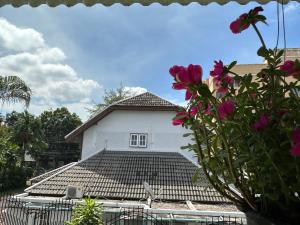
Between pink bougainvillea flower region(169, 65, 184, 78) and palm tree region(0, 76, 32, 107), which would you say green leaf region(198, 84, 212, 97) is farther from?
palm tree region(0, 76, 32, 107)

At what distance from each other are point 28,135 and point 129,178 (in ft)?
56.9

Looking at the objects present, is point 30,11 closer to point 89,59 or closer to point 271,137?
point 271,137

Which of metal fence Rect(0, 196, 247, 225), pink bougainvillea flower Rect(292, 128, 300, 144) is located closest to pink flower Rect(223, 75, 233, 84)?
pink bougainvillea flower Rect(292, 128, 300, 144)

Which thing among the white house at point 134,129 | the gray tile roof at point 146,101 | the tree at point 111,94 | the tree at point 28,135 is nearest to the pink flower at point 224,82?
the white house at point 134,129

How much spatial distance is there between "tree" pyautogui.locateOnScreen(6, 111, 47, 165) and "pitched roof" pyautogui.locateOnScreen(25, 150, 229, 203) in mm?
14466

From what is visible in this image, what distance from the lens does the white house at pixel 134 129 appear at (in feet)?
46.7

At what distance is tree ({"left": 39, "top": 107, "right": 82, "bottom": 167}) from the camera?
107 feet

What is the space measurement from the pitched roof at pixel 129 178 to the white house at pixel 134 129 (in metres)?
0.71

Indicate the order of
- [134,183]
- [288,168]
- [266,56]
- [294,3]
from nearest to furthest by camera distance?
[288,168] < [266,56] < [294,3] < [134,183]

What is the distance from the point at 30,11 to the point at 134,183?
397 inches

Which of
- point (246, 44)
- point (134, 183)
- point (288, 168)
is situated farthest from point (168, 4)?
point (134, 183)

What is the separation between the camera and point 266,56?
95 centimetres

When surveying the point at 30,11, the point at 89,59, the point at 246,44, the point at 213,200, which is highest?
the point at 89,59

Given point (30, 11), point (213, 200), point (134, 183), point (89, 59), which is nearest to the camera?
point (30, 11)
